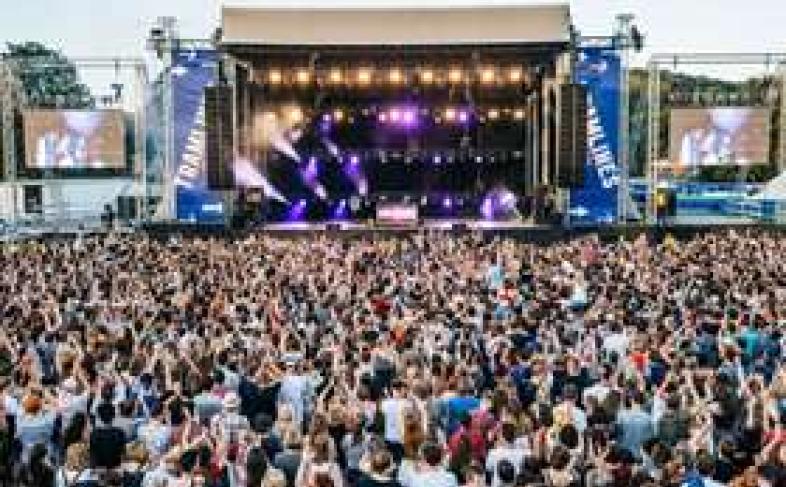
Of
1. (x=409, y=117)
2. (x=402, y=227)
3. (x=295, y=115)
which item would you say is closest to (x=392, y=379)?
(x=402, y=227)

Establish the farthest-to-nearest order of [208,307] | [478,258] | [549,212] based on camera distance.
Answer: [549,212]
[478,258]
[208,307]

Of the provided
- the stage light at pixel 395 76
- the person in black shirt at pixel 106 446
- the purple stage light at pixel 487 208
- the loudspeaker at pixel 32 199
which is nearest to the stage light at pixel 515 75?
the stage light at pixel 395 76

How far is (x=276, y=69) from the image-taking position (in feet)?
106

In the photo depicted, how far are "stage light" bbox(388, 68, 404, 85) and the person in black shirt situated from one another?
84.5 feet

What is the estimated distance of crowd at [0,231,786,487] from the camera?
6.96m

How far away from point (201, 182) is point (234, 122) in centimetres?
197

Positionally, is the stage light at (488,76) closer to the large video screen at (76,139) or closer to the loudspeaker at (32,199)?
the large video screen at (76,139)

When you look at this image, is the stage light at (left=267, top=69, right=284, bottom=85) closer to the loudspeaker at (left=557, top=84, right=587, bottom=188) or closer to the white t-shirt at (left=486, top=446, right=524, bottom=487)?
the loudspeaker at (left=557, top=84, right=587, bottom=188)

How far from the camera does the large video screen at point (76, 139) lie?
99.4 feet

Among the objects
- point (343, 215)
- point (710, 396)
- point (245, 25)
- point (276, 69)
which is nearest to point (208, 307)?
point (710, 396)

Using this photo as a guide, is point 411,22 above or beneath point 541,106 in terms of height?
above

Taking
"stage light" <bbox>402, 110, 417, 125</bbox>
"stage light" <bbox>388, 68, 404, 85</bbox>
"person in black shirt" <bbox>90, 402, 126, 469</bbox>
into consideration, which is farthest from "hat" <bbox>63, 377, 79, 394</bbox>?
"stage light" <bbox>402, 110, 417, 125</bbox>

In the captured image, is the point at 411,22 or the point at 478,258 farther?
the point at 411,22

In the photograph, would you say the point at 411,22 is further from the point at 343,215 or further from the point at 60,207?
→ the point at 60,207
